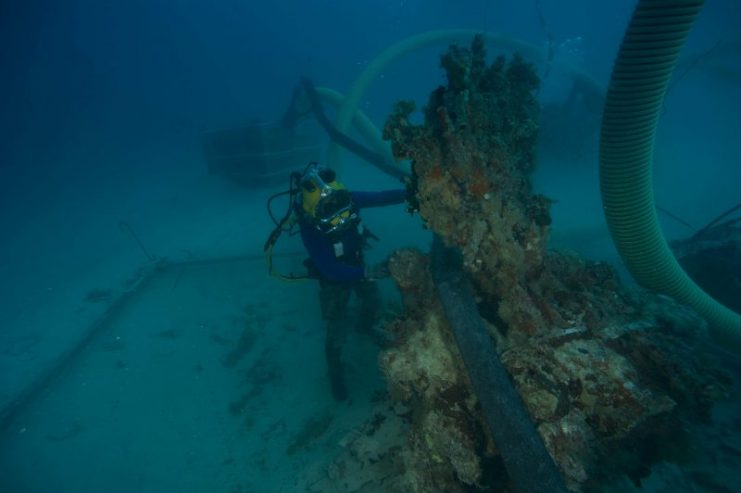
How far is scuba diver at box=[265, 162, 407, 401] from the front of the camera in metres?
4.61

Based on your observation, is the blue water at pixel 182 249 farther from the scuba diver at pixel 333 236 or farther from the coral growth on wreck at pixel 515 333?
the scuba diver at pixel 333 236

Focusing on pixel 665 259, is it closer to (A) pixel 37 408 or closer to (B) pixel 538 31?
(A) pixel 37 408

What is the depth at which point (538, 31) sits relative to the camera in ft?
180

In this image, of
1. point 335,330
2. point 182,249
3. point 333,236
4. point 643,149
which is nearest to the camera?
point 643,149

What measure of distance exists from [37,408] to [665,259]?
9.91 metres

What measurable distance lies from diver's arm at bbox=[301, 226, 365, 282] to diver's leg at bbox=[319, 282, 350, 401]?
2.43ft

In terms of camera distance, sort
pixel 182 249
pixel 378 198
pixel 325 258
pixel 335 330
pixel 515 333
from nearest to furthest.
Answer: pixel 515 333 < pixel 325 258 < pixel 378 198 < pixel 335 330 < pixel 182 249

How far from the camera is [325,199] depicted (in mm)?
4582

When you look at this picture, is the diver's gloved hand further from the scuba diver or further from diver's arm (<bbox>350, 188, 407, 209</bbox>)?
diver's arm (<bbox>350, 188, 407, 209</bbox>)

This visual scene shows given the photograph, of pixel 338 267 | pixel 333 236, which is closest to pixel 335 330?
pixel 338 267

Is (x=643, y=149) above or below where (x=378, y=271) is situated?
above

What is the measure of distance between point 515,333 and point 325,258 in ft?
8.51

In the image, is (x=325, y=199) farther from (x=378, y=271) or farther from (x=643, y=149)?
(x=643, y=149)

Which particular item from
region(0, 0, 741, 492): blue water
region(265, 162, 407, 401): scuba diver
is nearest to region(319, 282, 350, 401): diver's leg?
region(265, 162, 407, 401): scuba diver
